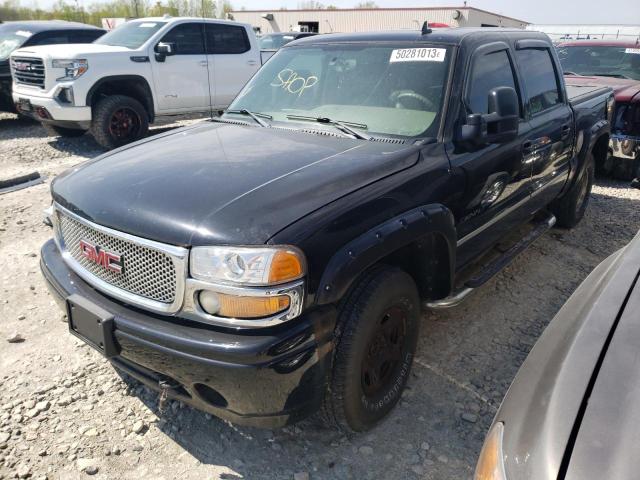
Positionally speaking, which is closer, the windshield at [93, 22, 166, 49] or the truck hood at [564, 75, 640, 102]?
the truck hood at [564, 75, 640, 102]

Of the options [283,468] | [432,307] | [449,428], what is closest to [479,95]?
[432,307]

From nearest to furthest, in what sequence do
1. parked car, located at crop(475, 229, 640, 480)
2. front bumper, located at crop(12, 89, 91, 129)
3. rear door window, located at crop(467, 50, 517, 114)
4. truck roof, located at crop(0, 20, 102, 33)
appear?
parked car, located at crop(475, 229, 640, 480) → rear door window, located at crop(467, 50, 517, 114) → front bumper, located at crop(12, 89, 91, 129) → truck roof, located at crop(0, 20, 102, 33)

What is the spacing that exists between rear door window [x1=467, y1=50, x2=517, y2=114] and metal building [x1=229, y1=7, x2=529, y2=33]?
33.7m

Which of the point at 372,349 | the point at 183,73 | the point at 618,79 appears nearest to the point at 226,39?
the point at 183,73

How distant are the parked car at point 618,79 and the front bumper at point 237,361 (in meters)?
5.23

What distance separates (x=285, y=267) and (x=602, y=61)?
27.9 feet

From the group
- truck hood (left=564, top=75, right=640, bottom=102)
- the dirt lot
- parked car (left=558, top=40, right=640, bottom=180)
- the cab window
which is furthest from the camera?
the cab window

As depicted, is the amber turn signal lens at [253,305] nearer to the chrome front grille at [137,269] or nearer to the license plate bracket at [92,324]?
the chrome front grille at [137,269]

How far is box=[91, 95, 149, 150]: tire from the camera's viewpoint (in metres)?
7.51

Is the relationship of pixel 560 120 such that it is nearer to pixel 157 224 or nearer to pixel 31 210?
pixel 157 224

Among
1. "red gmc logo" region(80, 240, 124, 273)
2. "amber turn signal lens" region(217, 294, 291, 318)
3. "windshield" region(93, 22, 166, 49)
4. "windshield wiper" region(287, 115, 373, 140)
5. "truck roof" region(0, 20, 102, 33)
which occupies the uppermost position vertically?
"truck roof" region(0, 20, 102, 33)

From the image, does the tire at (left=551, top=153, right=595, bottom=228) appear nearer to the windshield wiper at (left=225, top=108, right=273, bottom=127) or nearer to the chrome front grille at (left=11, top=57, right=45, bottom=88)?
the windshield wiper at (left=225, top=108, right=273, bottom=127)

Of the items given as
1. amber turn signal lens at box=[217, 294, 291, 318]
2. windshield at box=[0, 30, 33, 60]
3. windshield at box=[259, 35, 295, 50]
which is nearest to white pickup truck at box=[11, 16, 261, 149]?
windshield at box=[0, 30, 33, 60]

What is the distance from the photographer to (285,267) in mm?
1963
